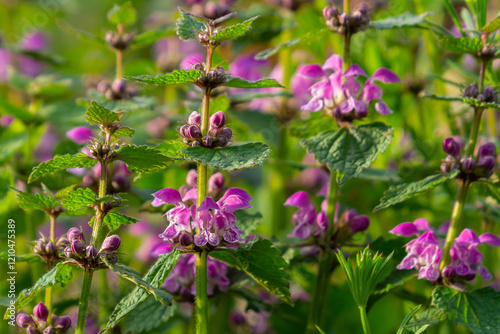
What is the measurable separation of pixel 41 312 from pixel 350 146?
0.60 meters

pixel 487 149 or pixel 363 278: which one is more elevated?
pixel 487 149

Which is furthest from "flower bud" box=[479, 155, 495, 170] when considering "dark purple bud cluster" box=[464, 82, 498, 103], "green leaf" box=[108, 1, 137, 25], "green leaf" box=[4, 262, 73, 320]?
"green leaf" box=[108, 1, 137, 25]

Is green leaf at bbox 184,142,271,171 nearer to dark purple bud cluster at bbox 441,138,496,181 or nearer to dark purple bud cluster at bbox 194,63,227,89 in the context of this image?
dark purple bud cluster at bbox 194,63,227,89

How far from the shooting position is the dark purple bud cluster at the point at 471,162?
99 cm

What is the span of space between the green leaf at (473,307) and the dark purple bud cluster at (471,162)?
20 centimetres

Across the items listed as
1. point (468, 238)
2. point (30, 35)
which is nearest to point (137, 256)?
point (468, 238)

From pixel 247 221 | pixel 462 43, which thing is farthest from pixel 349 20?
pixel 247 221

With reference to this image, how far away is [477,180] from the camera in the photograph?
3.33ft

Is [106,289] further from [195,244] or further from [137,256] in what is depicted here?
[137,256]

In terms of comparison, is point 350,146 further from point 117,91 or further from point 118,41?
point 118,41

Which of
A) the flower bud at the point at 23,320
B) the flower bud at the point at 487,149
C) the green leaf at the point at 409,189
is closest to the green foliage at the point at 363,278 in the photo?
the green leaf at the point at 409,189

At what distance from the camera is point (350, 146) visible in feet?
3.34

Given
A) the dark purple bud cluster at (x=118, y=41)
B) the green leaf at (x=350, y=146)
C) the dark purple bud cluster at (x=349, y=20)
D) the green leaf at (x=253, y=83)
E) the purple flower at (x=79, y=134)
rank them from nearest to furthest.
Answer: the green leaf at (x=253, y=83)
the green leaf at (x=350, y=146)
the dark purple bud cluster at (x=349, y=20)
the purple flower at (x=79, y=134)
the dark purple bud cluster at (x=118, y=41)

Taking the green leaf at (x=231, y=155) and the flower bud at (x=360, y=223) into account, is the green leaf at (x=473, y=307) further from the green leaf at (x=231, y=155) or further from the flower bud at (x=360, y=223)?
the green leaf at (x=231, y=155)
